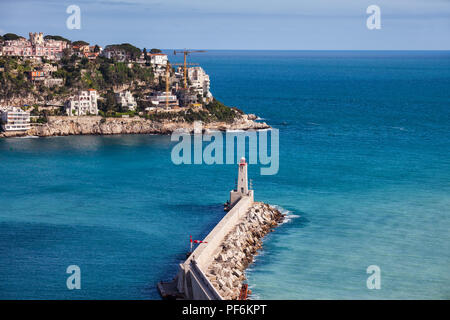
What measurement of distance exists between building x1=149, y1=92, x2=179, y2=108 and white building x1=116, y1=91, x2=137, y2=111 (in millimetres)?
2346

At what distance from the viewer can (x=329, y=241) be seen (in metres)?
40.0

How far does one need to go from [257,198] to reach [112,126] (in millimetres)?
32998

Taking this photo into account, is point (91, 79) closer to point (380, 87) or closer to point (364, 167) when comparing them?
point (364, 167)

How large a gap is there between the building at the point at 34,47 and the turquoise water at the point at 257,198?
22813mm

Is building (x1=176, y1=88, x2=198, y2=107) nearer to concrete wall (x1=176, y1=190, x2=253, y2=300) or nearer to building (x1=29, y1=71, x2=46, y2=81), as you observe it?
building (x1=29, y1=71, x2=46, y2=81)

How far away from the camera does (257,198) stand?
48938 mm

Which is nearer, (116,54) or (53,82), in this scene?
(53,82)

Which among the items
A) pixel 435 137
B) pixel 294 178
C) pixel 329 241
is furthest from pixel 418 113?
pixel 329 241

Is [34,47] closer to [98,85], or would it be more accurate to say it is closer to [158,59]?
[98,85]

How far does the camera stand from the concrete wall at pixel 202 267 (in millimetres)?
29844

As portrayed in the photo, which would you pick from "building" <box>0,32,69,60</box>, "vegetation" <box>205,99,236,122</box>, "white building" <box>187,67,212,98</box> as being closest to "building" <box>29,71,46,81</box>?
"building" <box>0,32,69,60</box>

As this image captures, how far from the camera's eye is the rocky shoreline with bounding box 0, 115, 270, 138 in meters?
76.2

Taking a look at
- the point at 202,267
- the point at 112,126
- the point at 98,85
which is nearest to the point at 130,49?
the point at 98,85

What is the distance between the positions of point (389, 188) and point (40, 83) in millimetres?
48227
